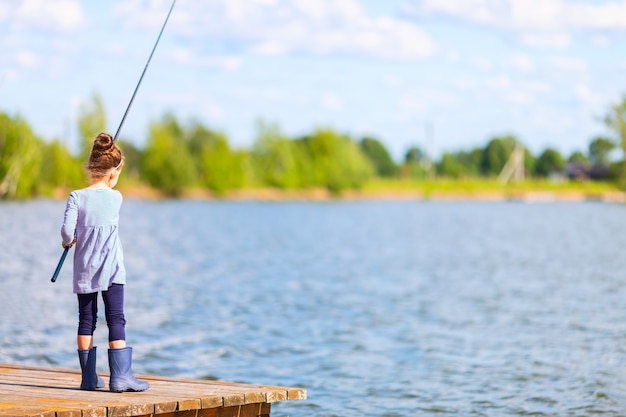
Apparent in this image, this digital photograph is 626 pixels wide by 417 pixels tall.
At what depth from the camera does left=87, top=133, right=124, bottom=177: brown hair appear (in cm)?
Result: 725

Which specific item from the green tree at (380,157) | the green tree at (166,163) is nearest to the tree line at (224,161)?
the green tree at (166,163)

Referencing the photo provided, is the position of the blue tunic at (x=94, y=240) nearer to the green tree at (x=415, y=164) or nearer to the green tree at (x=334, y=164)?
the green tree at (x=334, y=164)

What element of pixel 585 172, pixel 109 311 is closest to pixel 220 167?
pixel 585 172

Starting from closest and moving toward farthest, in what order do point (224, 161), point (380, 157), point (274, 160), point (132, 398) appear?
1. point (132, 398)
2. point (224, 161)
3. point (274, 160)
4. point (380, 157)

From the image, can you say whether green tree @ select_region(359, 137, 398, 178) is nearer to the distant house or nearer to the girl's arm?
the distant house

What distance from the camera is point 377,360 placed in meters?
15.1

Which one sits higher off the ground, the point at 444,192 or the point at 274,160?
the point at 274,160

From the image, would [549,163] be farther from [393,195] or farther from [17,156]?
[17,156]

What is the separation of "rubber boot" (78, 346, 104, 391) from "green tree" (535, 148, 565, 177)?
191 metres

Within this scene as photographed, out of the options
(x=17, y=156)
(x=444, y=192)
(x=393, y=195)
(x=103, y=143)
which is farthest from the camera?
(x=444, y=192)

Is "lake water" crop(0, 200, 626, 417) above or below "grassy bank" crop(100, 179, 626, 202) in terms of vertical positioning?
below

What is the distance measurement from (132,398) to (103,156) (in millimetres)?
1796

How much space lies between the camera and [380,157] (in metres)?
190

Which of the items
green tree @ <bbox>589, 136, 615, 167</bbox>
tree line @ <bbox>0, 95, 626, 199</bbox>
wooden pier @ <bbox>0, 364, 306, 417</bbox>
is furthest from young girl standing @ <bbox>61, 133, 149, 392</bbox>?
green tree @ <bbox>589, 136, 615, 167</bbox>
